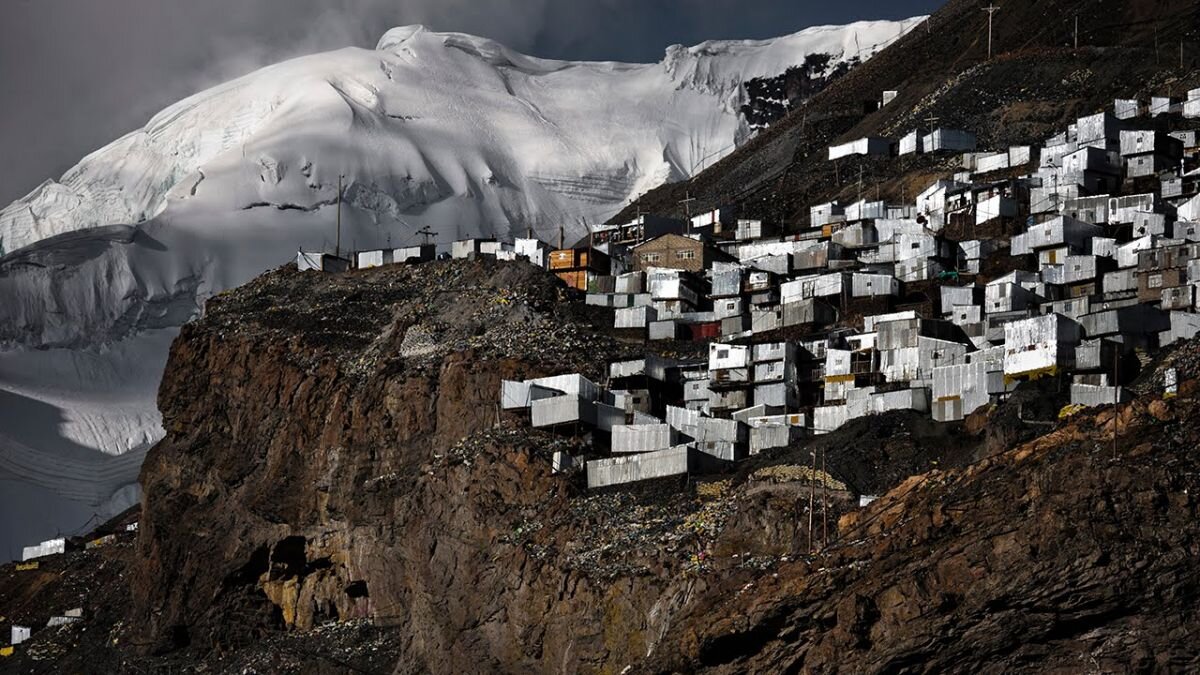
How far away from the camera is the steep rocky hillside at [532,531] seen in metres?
31.2

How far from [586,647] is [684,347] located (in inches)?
733

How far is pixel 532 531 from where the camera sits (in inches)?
1805

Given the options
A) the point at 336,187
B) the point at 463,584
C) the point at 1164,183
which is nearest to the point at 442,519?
the point at 463,584

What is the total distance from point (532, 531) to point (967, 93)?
1731 inches

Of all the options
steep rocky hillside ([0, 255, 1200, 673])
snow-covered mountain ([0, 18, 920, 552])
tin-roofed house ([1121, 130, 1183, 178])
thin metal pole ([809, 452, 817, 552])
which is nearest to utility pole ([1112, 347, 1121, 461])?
steep rocky hillside ([0, 255, 1200, 673])

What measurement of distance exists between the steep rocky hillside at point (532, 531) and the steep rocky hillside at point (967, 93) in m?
20.4

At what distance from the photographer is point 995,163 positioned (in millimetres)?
72188

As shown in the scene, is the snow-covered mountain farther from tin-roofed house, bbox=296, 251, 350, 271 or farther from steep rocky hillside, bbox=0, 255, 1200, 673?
steep rocky hillside, bbox=0, 255, 1200, 673

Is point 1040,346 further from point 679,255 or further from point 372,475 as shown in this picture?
point 679,255

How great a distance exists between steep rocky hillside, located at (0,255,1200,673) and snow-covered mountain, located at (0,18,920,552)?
35663 mm

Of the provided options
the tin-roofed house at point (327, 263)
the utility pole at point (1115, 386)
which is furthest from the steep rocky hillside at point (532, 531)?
the tin-roofed house at point (327, 263)

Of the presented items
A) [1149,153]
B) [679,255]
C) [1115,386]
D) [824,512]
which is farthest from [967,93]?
[824,512]

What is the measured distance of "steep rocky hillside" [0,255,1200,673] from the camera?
102ft

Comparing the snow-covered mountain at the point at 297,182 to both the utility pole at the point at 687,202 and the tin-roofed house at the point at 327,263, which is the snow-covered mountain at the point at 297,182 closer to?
the utility pole at the point at 687,202
